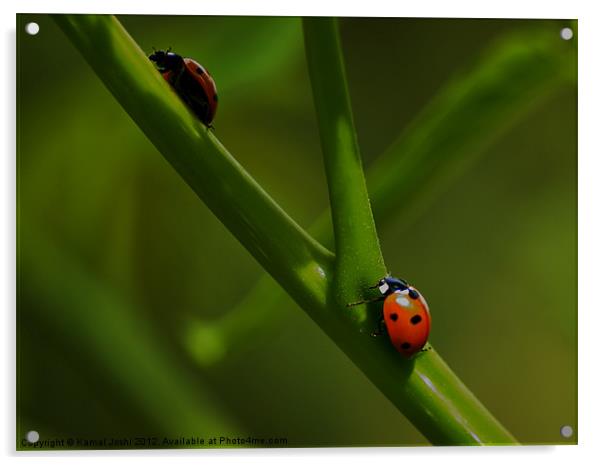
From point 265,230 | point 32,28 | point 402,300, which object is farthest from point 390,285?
point 32,28

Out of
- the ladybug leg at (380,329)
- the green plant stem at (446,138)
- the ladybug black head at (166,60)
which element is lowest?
the ladybug leg at (380,329)

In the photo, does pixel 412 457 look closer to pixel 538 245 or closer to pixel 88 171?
pixel 538 245

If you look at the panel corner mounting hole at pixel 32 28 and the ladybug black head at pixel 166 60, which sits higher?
the panel corner mounting hole at pixel 32 28

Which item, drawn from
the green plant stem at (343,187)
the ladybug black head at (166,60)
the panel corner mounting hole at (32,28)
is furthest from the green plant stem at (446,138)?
the panel corner mounting hole at (32,28)

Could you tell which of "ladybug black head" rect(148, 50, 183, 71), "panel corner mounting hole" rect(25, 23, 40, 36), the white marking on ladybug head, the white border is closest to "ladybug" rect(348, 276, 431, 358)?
the white marking on ladybug head

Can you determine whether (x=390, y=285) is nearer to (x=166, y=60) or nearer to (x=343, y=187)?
(x=343, y=187)

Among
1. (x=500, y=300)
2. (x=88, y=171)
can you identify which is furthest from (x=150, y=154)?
(x=500, y=300)
